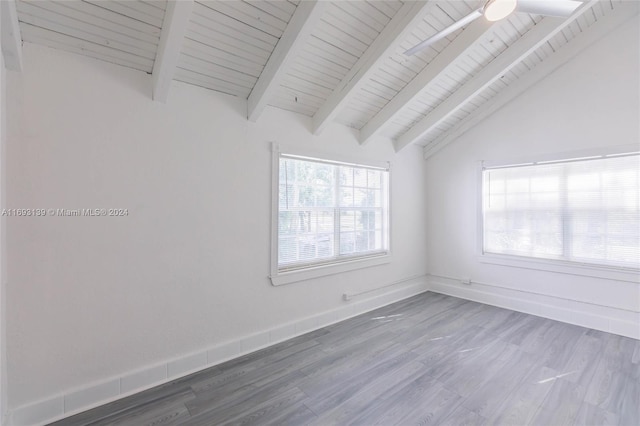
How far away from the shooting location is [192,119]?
94.6 inches

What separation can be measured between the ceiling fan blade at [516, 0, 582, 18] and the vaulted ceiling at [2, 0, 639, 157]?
24.4 inches

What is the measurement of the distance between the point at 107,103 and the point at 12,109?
0.50 meters

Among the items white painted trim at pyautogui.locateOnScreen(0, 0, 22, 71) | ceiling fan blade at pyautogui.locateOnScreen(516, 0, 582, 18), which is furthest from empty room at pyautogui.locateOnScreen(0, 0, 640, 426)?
ceiling fan blade at pyautogui.locateOnScreen(516, 0, 582, 18)

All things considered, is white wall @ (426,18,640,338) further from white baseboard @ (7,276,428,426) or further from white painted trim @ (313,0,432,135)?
white painted trim @ (313,0,432,135)

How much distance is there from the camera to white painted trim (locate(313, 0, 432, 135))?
226 cm

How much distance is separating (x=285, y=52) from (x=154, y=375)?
2.76 m

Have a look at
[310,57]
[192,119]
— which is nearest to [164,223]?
[192,119]

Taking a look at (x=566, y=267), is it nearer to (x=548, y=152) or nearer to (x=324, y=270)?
(x=548, y=152)

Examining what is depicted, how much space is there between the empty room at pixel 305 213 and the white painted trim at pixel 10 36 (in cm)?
1

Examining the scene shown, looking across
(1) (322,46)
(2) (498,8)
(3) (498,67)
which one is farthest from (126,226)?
(3) (498,67)

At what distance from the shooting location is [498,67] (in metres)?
3.17

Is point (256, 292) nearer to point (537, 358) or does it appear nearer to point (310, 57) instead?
point (310, 57)

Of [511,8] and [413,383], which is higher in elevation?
[511,8]

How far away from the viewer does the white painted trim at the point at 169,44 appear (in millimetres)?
1722
